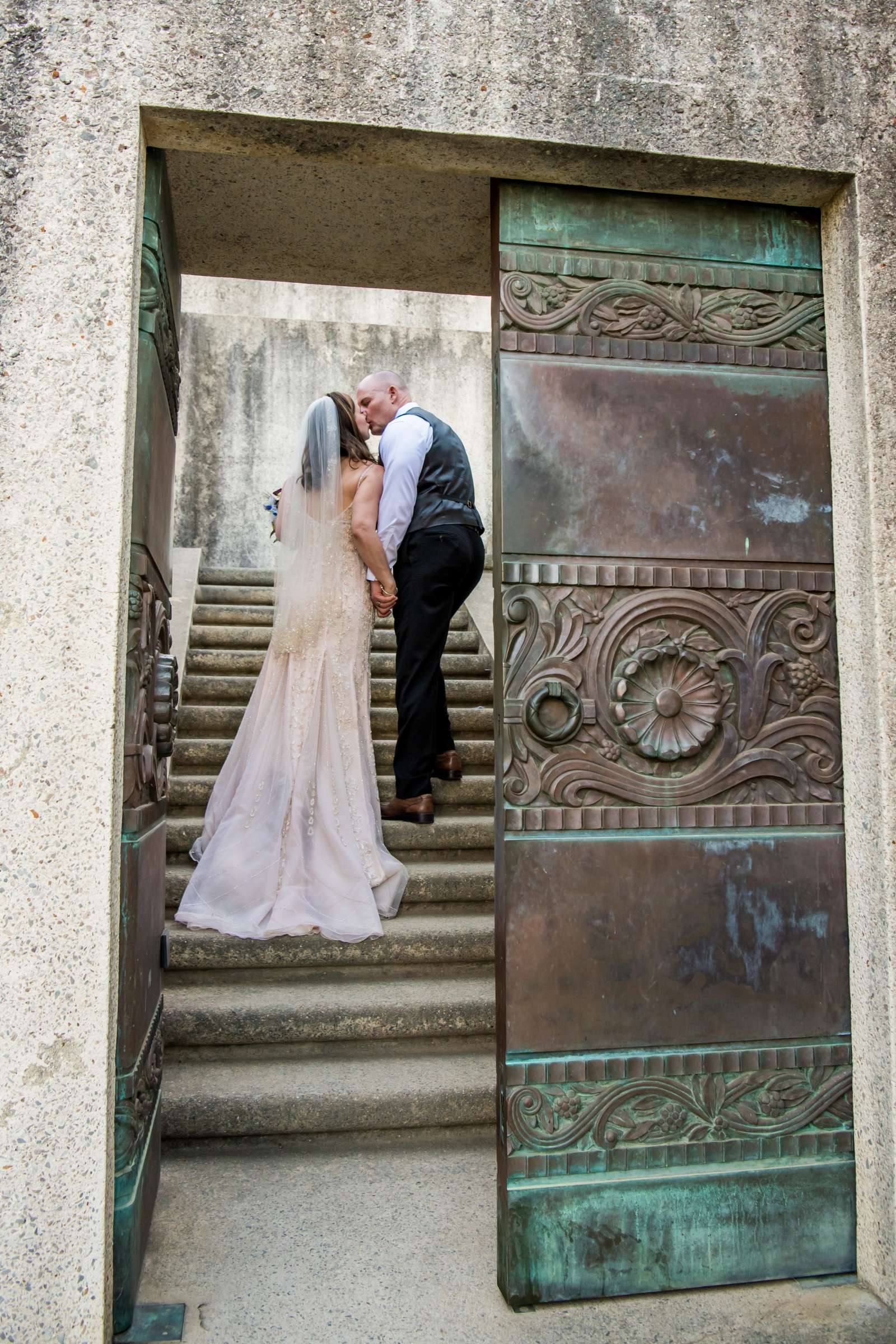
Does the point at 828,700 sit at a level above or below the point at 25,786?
above

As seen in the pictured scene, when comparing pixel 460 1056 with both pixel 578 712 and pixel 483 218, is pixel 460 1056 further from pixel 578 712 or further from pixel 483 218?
pixel 483 218

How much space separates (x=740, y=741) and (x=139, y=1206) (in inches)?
69.8

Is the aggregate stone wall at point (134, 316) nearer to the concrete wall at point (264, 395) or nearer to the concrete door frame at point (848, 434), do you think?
the concrete door frame at point (848, 434)

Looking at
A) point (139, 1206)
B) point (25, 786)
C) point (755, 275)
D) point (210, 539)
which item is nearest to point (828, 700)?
point (755, 275)

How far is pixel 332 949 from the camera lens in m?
3.49

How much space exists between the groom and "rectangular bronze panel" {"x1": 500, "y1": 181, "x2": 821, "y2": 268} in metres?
1.70

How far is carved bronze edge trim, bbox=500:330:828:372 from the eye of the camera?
2.38 m

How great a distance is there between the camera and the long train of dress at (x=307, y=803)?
3.64 meters

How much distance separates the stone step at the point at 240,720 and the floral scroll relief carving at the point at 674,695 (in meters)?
2.27

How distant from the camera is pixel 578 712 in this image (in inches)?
92.0

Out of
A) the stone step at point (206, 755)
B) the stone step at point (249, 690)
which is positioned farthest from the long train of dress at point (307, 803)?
the stone step at point (249, 690)

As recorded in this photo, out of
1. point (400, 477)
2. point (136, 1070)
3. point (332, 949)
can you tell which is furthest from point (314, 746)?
point (136, 1070)

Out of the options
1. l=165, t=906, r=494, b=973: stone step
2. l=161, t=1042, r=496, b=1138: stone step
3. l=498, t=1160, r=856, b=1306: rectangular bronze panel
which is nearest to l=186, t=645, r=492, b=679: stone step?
l=165, t=906, r=494, b=973: stone step

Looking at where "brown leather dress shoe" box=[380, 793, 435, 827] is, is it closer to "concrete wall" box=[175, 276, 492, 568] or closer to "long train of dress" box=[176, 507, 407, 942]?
"long train of dress" box=[176, 507, 407, 942]
